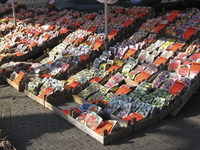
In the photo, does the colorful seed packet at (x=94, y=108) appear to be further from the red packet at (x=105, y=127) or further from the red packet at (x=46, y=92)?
the red packet at (x=46, y=92)

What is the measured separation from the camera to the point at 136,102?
556 centimetres

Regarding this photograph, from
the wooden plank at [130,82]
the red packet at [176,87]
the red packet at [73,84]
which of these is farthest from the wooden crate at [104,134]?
the wooden plank at [130,82]

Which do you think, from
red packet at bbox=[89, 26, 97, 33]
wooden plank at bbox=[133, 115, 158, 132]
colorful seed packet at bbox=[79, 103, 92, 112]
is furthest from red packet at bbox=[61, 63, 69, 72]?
wooden plank at bbox=[133, 115, 158, 132]

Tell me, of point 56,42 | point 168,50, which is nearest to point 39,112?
point 168,50

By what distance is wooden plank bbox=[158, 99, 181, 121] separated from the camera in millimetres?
5324

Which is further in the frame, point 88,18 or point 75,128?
point 88,18

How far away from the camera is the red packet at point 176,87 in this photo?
5.86 m

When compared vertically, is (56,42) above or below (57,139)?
above

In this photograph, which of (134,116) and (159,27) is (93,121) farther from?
(159,27)

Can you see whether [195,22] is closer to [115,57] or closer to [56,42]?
[115,57]

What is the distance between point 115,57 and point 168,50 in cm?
173

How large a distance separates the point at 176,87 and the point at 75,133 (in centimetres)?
272

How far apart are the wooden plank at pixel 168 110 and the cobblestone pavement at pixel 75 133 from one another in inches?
4.1

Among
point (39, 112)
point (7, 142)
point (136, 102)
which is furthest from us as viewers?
point (39, 112)
